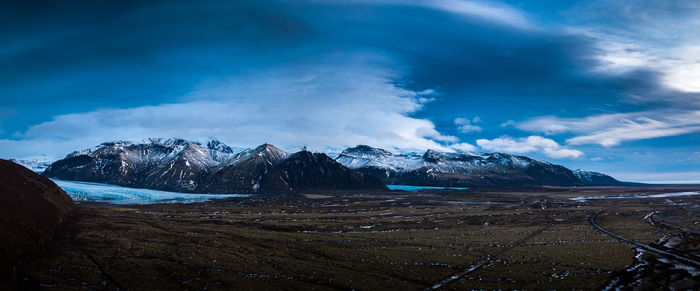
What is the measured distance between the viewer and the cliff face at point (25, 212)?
144ft

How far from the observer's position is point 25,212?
2073 inches

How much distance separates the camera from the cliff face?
43.8 meters

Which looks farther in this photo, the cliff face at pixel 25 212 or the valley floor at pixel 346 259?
the cliff face at pixel 25 212

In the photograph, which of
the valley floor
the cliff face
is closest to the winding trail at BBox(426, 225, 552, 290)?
the valley floor

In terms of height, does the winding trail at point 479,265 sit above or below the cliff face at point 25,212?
below

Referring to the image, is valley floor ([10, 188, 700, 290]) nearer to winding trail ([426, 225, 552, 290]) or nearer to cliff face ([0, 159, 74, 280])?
winding trail ([426, 225, 552, 290])

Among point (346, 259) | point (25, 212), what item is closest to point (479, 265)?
point (346, 259)

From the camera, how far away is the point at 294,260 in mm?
48625

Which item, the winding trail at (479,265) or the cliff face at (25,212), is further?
the cliff face at (25,212)

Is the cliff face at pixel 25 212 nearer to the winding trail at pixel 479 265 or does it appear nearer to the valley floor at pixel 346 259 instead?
the valley floor at pixel 346 259

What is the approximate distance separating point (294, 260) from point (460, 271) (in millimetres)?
22337

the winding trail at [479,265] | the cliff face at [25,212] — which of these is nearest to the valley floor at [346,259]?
the winding trail at [479,265]

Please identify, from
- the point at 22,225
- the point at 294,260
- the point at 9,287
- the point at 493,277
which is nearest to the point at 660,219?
the point at 493,277

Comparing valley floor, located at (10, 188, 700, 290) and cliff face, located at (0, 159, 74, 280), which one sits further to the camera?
cliff face, located at (0, 159, 74, 280)
